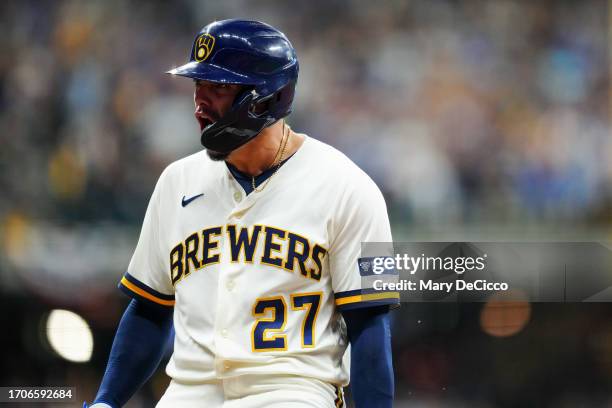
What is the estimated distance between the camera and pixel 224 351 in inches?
68.5

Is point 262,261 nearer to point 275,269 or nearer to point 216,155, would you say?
point 275,269

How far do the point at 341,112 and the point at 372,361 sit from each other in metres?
2.39

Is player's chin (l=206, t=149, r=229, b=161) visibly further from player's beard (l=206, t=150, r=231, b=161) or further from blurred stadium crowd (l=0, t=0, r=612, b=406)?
blurred stadium crowd (l=0, t=0, r=612, b=406)

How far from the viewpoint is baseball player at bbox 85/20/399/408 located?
1.74m

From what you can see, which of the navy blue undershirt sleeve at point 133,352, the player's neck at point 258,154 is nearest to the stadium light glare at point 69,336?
the navy blue undershirt sleeve at point 133,352

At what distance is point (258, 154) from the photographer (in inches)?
74.9

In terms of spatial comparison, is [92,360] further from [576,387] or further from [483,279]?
[576,387]

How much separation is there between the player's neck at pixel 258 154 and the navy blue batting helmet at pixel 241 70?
5cm

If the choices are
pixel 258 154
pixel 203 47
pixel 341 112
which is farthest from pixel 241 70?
pixel 341 112

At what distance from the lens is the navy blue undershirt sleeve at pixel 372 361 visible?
5.65ft

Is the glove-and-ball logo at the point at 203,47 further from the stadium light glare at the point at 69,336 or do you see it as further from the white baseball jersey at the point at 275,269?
the stadium light glare at the point at 69,336

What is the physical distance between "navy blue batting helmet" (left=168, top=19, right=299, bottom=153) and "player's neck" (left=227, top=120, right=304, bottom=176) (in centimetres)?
5

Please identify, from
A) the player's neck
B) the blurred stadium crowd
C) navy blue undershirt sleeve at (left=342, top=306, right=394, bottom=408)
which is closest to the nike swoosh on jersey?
the player's neck

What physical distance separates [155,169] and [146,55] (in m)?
0.56
